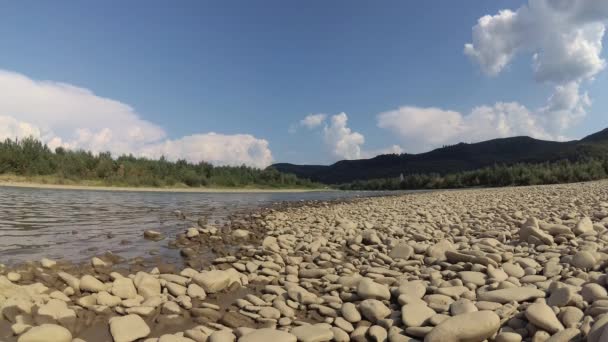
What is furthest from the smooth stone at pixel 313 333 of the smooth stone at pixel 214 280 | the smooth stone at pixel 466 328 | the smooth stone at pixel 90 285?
the smooth stone at pixel 90 285

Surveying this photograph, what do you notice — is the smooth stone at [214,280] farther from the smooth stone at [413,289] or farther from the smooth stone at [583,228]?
the smooth stone at [583,228]

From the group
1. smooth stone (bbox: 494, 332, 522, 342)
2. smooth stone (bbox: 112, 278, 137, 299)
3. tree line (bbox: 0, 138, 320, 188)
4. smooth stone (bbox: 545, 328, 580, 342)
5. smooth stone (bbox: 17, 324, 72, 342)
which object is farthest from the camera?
tree line (bbox: 0, 138, 320, 188)

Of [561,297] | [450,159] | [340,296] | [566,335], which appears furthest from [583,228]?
[450,159]

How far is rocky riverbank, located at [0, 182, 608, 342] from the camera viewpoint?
10.5 ft

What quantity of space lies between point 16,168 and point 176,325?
1840 inches

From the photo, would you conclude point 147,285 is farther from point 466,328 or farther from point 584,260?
point 584,260

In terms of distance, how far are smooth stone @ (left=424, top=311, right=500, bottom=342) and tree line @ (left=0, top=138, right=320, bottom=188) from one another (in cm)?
4464

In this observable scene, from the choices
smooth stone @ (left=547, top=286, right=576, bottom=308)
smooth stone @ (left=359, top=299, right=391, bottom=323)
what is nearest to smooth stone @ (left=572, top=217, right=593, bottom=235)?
smooth stone @ (left=547, top=286, right=576, bottom=308)

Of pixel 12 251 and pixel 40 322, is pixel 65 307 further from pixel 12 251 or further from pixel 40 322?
→ pixel 12 251

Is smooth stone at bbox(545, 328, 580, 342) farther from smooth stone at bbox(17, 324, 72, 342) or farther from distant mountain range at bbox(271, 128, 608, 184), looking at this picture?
distant mountain range at bbox(271, 128, 608, 184)

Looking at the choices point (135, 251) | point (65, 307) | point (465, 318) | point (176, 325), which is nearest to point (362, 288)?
point (465, 318)

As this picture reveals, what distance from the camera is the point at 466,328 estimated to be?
2.98m

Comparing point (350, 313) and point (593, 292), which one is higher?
point (593, 292)

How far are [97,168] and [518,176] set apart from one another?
199ft
